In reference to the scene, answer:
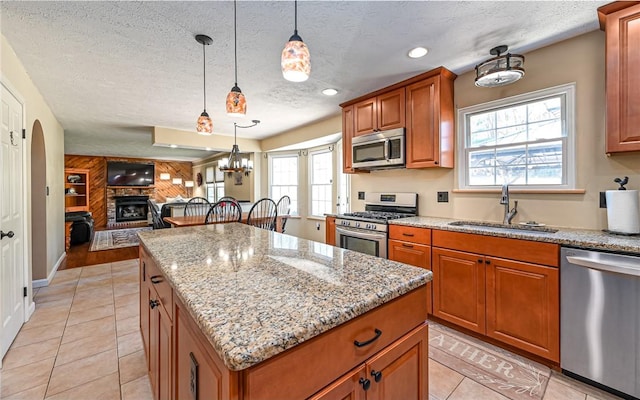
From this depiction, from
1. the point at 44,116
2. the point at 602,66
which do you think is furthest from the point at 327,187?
the point at 44,116

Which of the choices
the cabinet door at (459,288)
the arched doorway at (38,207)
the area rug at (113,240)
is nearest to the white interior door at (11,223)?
the arched doorway at (38,207)

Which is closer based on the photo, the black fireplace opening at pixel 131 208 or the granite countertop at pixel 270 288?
the granite countertop at pixel 270 288

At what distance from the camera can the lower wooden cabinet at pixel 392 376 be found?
29.0 inches

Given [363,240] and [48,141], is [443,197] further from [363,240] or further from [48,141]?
[48,141]

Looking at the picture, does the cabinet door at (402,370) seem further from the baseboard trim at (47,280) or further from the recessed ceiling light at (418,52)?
the baseboard trim at (47,280)

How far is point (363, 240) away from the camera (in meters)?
2.93

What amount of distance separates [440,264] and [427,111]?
4.89 feet

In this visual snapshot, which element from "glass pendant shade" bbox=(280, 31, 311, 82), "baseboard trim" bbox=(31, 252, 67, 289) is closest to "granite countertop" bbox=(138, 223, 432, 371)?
"glass pendant shade" bbox=(280, 31, 311, 82)

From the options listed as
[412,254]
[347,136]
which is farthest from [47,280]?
[412,254]

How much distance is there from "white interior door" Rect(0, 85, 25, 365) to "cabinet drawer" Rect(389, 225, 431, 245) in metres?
3.10

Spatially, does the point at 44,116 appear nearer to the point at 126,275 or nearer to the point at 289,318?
the point at 126,275

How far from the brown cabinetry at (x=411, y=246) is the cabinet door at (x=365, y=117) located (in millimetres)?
1286

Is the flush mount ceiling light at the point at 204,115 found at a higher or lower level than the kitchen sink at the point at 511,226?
higher

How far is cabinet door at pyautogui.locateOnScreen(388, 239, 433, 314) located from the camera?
8.03 feet
